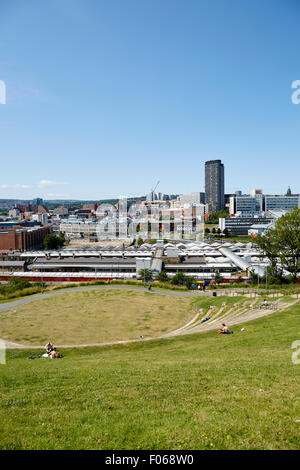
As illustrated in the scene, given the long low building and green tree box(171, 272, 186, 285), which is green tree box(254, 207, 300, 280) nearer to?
the long low building

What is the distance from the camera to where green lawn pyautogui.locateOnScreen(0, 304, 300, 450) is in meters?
6.02

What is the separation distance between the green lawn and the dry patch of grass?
840 centimetres

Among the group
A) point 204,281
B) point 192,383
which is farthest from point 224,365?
point 204,281

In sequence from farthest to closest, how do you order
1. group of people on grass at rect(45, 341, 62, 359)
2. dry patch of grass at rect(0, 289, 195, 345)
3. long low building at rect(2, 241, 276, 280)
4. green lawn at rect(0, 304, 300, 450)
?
long low building at rect(2, 241, 276, 280) < dry patch of grass at rect(0, 289, 195, 345) < group of people on grass at rect(45, 341, 62, 359) < green lawn at rect(0, 304, 300, 450)

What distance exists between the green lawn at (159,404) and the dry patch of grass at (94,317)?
331 inches

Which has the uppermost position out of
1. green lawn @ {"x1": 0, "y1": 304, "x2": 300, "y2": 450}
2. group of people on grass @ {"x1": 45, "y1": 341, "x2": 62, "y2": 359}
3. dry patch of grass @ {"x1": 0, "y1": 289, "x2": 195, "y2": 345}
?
green lawn @ {"x1": 0, "y1": 304, "x2": 300, "y2": 450}

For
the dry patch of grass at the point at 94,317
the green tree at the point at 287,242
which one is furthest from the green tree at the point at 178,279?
the green tree at the point at 287,242

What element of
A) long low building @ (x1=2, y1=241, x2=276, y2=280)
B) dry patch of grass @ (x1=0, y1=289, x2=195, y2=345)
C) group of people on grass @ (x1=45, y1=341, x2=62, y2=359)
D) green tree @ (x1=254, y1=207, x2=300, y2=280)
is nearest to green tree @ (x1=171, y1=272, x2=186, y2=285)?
long low building @ (x1=2, y1=241, x2=276, y2=280)

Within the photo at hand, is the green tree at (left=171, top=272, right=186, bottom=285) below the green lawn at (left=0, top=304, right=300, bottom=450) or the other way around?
below

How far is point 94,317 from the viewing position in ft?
86.3

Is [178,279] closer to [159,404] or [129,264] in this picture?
[129,264]

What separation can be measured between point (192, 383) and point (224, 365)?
8.31ft

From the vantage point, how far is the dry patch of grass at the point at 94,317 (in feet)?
72.4
